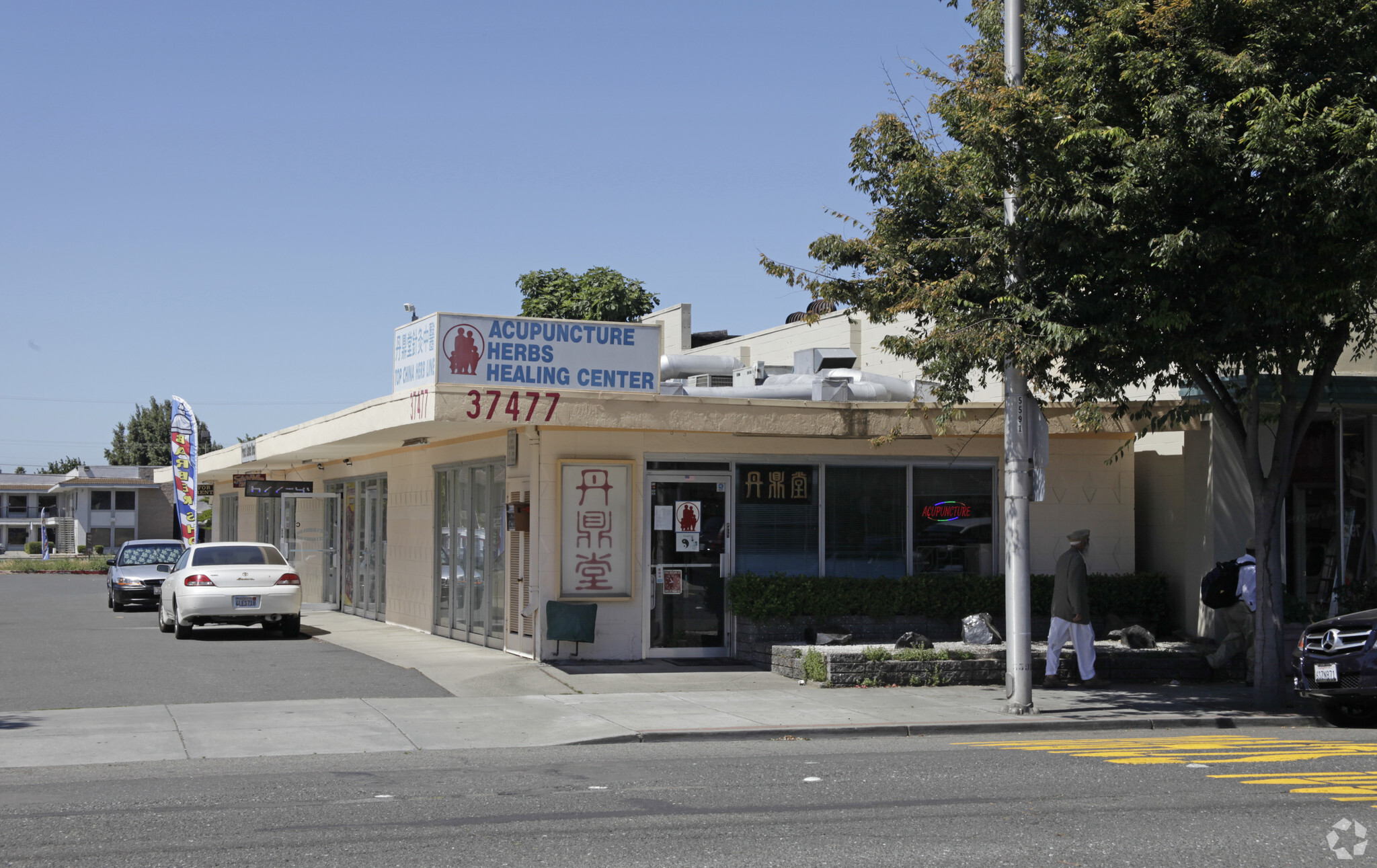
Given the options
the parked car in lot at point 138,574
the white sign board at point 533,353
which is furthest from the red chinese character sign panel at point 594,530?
the parked car in lot at point 138,574

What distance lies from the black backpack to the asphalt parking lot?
29.0 ft

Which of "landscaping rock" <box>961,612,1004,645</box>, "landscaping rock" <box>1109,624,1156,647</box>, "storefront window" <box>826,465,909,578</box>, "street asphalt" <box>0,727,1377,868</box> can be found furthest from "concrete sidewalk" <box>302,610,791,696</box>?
"landscaping rock" <box>1109,624,1156,647</box>

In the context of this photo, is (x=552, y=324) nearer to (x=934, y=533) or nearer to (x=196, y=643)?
(x=934, y=533)

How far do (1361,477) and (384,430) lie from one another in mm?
13246

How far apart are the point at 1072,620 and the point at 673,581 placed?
4964 millimetres

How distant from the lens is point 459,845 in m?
6.91

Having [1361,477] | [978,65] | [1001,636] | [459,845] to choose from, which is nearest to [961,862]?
[459,845]

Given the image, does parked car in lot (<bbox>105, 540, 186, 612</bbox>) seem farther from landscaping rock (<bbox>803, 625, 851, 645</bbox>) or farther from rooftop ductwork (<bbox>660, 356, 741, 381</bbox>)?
landscaping rock (<bbox>803, 625, 851, 645</bbox>)

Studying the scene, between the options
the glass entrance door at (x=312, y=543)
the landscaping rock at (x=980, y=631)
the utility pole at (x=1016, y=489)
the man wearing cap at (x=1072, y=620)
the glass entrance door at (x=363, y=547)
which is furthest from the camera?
the glass entrance door at (x=312, y=543)

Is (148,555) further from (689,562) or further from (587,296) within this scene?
(587,296)

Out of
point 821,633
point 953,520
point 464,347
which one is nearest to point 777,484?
point 821,633

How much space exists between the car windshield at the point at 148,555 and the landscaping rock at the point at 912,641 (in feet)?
58.4

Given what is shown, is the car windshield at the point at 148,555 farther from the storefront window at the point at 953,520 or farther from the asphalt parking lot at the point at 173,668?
the storefront window at the point at 953,520

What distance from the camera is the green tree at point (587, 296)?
45000mm
